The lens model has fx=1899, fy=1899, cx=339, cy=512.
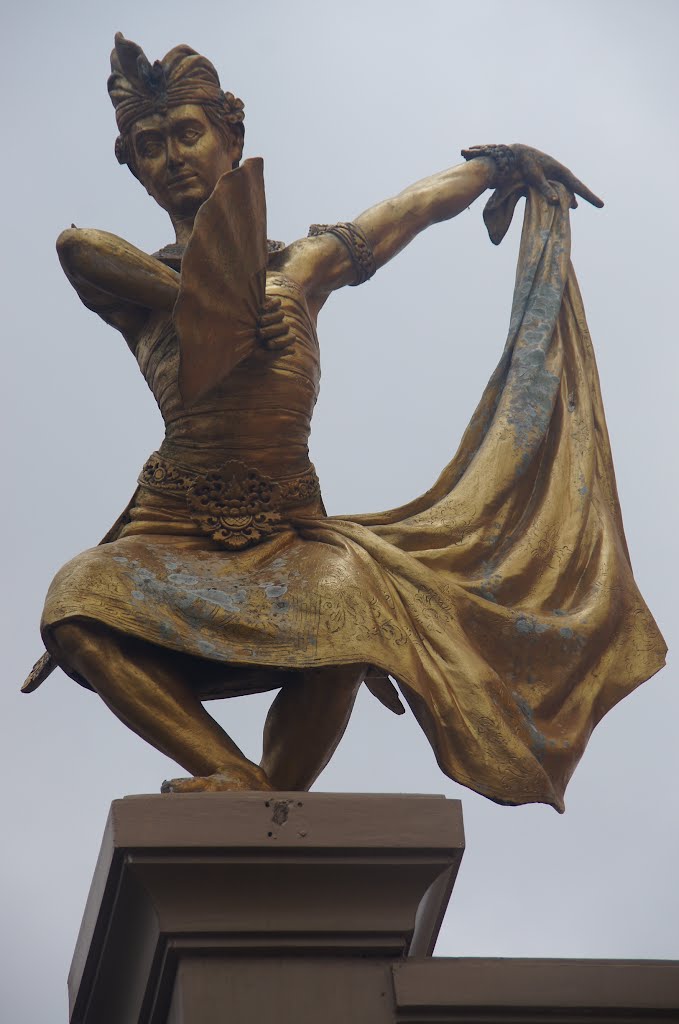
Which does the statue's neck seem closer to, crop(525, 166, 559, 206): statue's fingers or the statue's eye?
the statue's eye

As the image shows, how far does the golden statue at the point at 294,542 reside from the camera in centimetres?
396

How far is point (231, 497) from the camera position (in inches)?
Answer: 169

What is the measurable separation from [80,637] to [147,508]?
0.50m

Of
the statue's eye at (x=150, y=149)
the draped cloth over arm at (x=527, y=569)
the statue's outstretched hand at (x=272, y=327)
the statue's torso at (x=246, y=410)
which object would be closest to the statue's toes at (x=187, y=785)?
the draped cloth over arm at (x=527, y=569)

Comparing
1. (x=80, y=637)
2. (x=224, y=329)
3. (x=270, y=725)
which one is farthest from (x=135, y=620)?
(x=224, y=329)

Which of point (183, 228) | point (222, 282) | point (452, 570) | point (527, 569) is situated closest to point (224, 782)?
point (452, 570)

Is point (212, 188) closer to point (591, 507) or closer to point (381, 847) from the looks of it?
point (591, 507)

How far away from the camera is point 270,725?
13.7ft

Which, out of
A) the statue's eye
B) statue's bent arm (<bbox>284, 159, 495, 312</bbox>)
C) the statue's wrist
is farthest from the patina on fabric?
the statue's eye

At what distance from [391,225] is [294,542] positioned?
3.19 ft

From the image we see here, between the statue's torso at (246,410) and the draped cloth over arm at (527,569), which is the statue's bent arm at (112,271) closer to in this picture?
the statue's torso at (246,410)

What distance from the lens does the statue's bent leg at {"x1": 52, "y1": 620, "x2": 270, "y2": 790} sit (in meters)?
3.91

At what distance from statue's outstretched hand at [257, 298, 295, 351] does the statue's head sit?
1.21 feet

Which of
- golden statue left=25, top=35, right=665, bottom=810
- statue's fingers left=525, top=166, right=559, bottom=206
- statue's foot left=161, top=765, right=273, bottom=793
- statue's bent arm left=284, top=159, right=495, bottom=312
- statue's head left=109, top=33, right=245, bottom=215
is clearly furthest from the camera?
statue's fingers left=525, top=166, right=559, bottom=206
